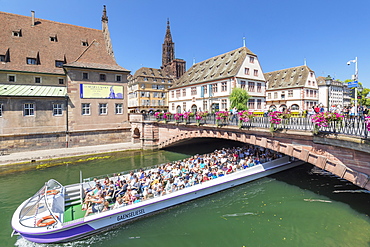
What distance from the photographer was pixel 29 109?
22.7 m

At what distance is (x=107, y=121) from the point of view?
27094 mm

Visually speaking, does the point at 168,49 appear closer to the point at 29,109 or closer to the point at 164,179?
the point at 29,109

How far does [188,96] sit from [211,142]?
12.8 meters

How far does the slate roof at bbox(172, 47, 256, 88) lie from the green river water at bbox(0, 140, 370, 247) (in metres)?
21.3

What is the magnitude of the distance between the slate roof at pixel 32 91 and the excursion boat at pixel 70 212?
55.0ft

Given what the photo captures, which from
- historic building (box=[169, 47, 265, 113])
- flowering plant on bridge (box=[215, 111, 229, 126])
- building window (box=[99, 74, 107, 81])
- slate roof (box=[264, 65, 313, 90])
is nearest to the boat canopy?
flowering plant on bridge (box=[215, 111, 229, 126])

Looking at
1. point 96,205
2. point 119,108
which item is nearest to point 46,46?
point 119,108

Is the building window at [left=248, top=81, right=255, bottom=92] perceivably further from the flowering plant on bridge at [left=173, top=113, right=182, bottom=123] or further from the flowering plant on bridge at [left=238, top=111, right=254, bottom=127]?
the flowering plant on bridge at [left=238, top=111, right=254, bottom=127]

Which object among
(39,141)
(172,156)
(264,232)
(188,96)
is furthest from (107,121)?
(264,232)

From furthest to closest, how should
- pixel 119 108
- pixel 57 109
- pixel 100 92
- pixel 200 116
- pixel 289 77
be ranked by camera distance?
pixel 289 77 < pixel 119 108 < pixel 100 92 < pixel 57 109 < pixel 200 116

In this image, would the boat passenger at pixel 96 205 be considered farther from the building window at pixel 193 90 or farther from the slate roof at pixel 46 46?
the building window at pixel 193 90

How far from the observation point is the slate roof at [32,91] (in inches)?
861

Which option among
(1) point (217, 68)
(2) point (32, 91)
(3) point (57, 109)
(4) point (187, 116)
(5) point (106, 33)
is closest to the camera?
(4) point (187, 116)

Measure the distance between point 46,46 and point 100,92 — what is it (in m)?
A: 9.58
